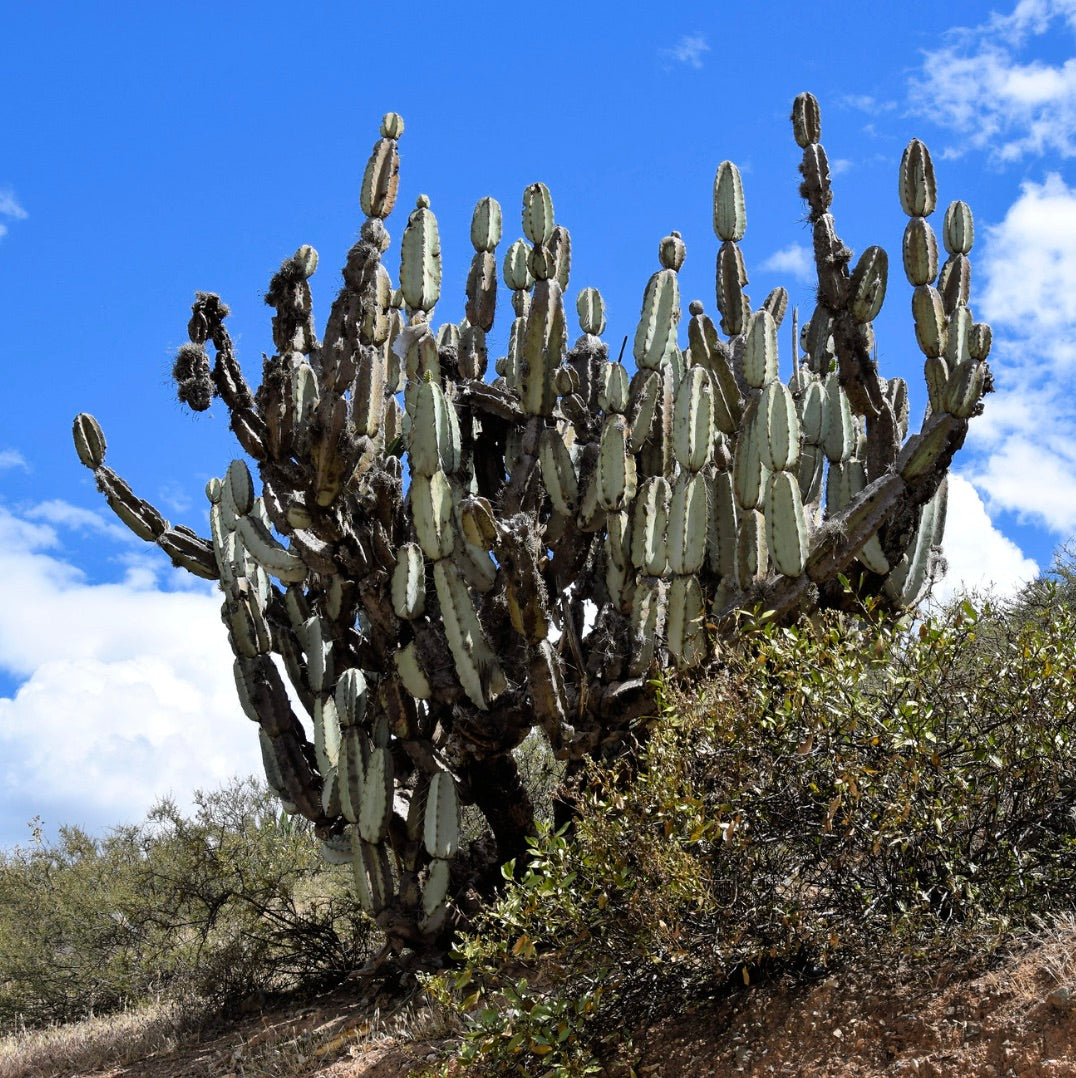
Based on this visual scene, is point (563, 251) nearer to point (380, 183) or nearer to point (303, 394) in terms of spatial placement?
point (380, 183)

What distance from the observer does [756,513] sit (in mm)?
8172

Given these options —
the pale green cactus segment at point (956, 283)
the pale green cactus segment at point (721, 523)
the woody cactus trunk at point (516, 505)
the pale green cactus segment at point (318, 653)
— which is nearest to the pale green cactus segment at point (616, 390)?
the woody cactus trunk at point (516, 505)

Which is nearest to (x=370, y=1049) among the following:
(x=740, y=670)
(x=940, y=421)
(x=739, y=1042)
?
(x=739, y=1042)

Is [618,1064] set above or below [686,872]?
below

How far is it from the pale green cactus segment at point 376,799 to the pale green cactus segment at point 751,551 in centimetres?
283

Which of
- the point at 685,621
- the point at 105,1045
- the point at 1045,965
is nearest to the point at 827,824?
the point at 1045,965

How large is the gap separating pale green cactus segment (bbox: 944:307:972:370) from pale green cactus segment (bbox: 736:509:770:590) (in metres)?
2.00

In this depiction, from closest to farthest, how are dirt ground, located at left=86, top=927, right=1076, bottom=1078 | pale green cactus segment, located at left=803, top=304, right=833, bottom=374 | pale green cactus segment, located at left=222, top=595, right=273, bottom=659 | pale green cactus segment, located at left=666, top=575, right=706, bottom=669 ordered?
dirt ground, located at left=86, top=927, right=1076, bottom=1078 → pale green cactus segment, located at left=666, top=575, right=706, bottom=669 → pale green cactus segment, located at left=222, top=595, right=273, bottom=659 → pale green cactus segment, located at left=803, top=304, right=833, bottom=374

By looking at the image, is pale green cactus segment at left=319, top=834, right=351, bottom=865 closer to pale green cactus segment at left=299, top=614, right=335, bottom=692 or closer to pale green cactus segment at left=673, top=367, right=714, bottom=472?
pale green cactus segment at left=299, top=614, right=335, bottom=692

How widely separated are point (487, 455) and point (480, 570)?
1.95 metres

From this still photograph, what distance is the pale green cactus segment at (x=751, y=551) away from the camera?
8.09m

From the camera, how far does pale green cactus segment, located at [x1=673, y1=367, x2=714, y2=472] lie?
8.08 m

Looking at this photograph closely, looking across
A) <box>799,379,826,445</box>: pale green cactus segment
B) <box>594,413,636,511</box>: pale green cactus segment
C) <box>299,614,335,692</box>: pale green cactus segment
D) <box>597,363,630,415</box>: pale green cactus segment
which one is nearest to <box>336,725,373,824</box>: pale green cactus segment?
<box>299,614,335,692</box>: pale green cactus segment

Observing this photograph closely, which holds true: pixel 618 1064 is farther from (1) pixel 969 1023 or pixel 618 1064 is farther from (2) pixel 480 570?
(2) pixel 480 570
